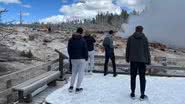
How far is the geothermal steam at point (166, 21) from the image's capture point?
40919 millimetres

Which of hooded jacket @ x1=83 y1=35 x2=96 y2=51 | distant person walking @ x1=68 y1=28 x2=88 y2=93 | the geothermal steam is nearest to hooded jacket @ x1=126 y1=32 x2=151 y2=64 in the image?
distant person walking @ x1=68 y1=28 x2=88 y2=93

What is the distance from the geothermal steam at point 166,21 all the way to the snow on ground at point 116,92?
25.8 m

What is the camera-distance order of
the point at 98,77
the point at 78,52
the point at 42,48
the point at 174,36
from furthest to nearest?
the point at 174,36, the point at 42,48, the point at 98,77, the point at 78,52

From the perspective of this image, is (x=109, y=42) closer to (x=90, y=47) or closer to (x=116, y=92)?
(x=90, y=47)

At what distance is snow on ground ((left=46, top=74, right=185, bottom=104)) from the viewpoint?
11414mm

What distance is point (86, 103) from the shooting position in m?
11.0

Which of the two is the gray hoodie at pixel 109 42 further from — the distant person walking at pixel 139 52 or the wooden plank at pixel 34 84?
the distant person walking at pixel 139 52

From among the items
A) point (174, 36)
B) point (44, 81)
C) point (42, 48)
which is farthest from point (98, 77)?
point (174, 36)

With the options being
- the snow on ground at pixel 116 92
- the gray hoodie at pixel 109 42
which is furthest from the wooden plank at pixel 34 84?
the gray hoodie at pixel 109 42

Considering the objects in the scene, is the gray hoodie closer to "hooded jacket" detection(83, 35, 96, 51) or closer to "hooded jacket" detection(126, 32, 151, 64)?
"hooded jacket" detection(83, 35, 96, 51)

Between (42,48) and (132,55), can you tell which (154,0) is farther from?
(132,55)

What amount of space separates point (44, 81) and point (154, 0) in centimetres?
3299

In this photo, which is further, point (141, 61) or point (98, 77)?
point (98, 77)

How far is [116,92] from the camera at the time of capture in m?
12.7
